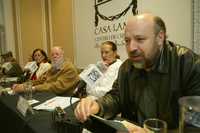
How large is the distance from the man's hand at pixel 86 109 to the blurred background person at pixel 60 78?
1.68 metres

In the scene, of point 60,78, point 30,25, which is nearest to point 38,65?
point 60,78

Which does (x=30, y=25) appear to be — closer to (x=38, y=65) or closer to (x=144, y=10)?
(x=38, y=65)

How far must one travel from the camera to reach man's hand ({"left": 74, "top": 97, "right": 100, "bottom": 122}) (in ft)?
3.62

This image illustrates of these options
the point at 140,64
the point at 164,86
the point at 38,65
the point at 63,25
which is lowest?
the point at 38,65

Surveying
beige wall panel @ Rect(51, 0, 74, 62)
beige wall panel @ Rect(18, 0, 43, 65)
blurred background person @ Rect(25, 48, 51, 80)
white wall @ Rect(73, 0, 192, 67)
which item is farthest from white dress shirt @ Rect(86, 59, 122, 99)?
beige wall panel @ Rect(18, 0, 43, 65)

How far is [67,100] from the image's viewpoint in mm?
1982

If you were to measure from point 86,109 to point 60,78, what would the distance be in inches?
71.3

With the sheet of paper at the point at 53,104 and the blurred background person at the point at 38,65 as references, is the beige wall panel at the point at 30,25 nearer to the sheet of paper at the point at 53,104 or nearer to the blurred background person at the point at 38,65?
the blurred background person at the point at 38,65

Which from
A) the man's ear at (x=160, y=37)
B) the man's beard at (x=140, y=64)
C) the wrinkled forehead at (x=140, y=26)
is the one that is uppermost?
the wrinkled forehead at (x=140, y=26)

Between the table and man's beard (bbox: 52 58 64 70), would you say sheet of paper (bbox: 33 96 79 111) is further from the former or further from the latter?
man's beard (bbox: 52 58 64 70)

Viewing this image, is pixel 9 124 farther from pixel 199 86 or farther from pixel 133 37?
pixel 199 86

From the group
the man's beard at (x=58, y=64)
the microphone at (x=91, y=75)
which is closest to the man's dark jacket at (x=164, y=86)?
the microphone at (x=91, y=75)

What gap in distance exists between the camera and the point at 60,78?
114 inches

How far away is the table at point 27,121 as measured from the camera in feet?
4.39
